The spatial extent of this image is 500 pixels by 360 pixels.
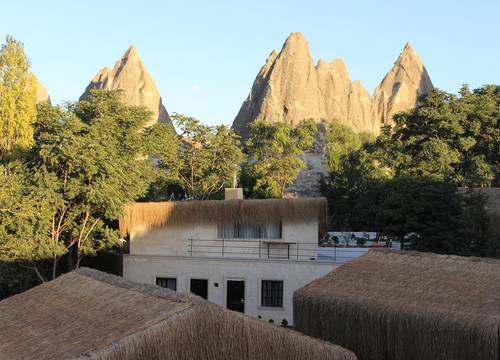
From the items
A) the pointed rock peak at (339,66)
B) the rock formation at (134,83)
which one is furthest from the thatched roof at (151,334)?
the pointed rock peak at (339,66)

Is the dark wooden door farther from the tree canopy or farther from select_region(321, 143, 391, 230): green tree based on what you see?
select_region(321, 143, 391, 230): green tree

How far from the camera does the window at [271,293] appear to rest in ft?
78.9

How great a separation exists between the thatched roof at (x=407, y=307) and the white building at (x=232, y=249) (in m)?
5.65

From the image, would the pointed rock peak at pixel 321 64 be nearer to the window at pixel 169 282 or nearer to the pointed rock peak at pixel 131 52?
the pointed rock peak at pixel 131 52

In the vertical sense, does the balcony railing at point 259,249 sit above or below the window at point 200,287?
above

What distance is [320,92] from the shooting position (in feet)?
427

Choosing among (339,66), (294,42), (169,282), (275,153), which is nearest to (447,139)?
(275,153)

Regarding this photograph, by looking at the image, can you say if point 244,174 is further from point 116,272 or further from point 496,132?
point 116,272

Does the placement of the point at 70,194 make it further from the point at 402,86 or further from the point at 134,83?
the point at 402,86

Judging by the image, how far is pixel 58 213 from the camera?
25.2 meters

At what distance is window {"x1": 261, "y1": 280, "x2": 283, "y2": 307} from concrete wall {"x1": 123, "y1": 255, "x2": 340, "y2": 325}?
181mm

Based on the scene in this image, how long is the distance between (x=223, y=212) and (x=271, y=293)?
3.75m

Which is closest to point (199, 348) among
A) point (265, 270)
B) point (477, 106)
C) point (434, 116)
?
point (265, 270)

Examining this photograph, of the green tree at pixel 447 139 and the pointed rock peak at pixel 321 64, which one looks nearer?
the green tree at pixel 447 139
